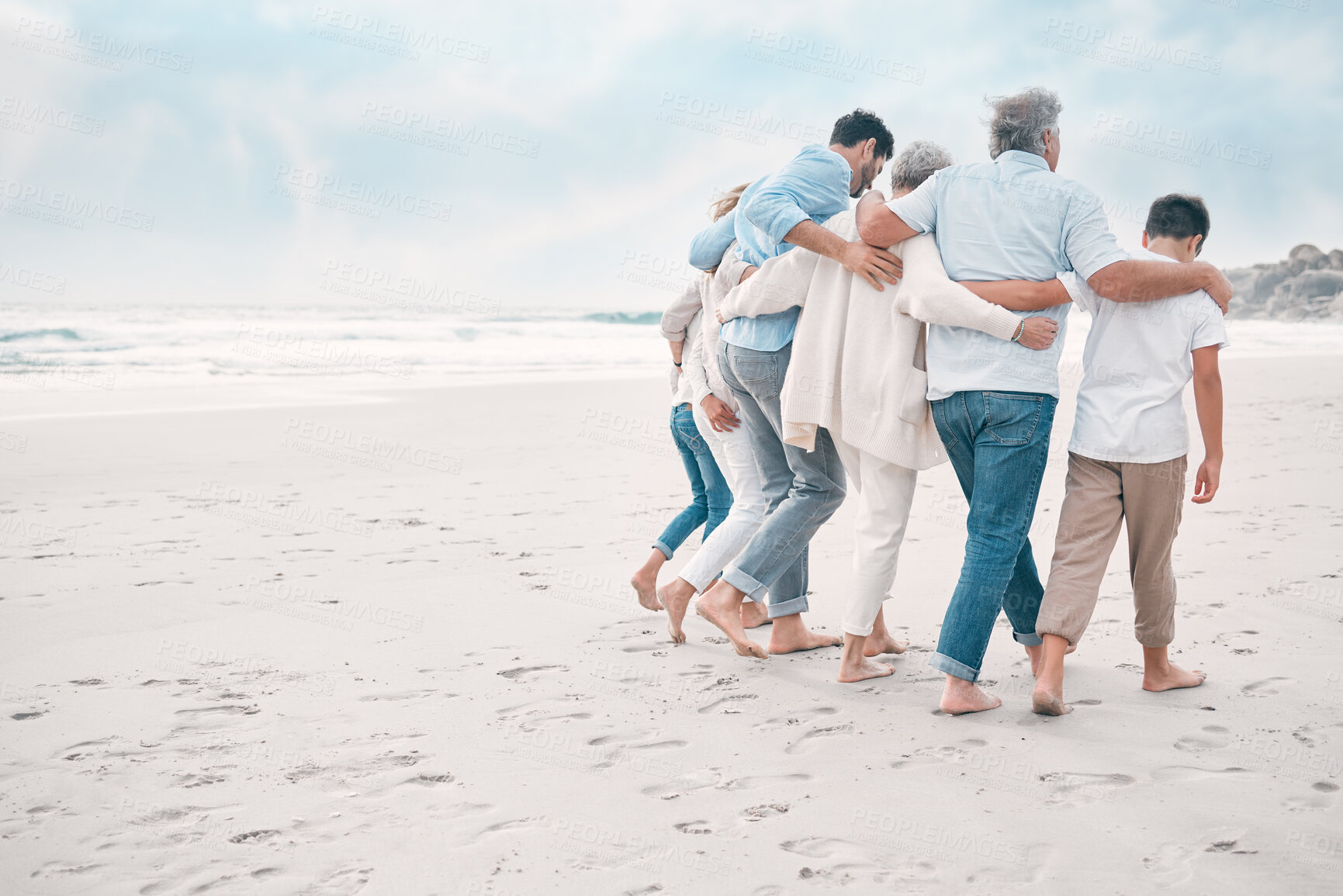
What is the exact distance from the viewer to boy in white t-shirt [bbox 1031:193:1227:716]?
106 inches

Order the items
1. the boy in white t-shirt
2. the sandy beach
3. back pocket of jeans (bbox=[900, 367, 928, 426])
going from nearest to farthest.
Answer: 1. the sandy beach
2. the boy in white t-shirt
3. back pocket of jeans (bbox=[900, 367, 928, 426])

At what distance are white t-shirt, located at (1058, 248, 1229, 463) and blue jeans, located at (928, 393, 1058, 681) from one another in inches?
7.8

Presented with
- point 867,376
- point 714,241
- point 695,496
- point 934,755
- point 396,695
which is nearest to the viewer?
point 934,755

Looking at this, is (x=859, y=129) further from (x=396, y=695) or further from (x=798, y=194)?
(x=396, y=695)

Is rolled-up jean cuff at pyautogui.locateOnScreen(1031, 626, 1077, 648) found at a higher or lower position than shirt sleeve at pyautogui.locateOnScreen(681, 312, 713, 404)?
lower

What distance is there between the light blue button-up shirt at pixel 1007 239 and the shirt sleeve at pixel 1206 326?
0.94 ft

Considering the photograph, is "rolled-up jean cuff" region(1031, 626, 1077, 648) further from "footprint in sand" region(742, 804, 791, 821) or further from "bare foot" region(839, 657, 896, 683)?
"footprint in sand" region(742, 804, 791, 821)

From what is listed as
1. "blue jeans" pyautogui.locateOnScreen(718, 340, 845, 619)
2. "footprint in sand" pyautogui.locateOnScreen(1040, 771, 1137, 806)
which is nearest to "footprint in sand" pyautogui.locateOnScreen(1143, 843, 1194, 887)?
"footprint in sand" pyautogui.locateOnScreen(1040, 771, 1137, 806)

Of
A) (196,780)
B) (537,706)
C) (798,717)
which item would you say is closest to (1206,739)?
(798,717)

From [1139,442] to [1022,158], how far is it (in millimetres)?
863

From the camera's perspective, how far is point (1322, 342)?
22.4 meters

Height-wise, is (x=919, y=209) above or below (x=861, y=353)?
above

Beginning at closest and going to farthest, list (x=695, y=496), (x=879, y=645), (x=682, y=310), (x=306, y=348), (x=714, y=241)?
(x=879, y=645)
(x=714, y=241)
(x=682, y=310)
(x=695, y=496)
(x=306, y=348)

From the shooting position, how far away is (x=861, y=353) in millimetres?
2887
